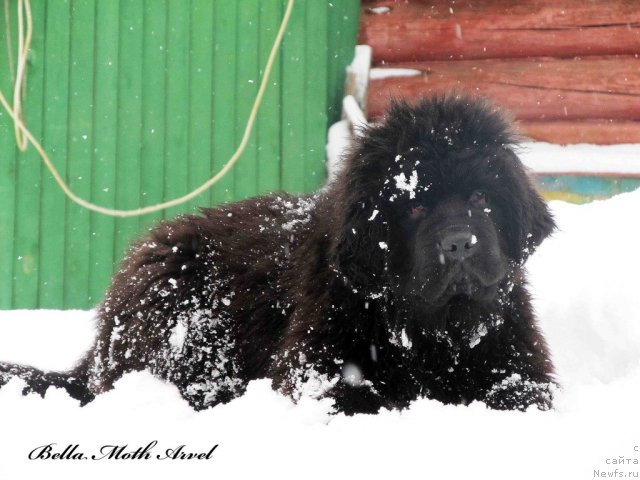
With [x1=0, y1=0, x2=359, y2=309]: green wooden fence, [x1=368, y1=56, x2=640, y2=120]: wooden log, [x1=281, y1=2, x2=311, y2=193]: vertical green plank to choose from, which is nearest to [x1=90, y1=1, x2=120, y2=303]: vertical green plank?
[x1=0, y1=0, x2=359, y2=309]: green wooden fence

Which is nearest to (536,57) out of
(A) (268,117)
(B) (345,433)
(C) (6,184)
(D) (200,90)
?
(A) (268,117)

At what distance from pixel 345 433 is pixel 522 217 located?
1.29 m

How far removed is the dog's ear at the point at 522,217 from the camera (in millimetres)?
3008

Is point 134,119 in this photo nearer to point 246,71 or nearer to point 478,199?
point 246,71

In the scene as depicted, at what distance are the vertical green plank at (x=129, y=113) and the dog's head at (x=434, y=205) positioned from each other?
331 cm

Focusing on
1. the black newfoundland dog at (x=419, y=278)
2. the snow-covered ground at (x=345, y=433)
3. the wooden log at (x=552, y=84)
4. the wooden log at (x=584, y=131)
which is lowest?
the snow-covered ground at (x=345, y=433)

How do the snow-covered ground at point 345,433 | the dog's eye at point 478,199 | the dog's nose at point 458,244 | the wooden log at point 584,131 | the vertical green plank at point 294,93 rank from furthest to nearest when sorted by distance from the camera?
the vertical green plank at point 294,93
the wooden log at point 584,131
the dog's eye at point 478,199
the dog's nose at point 458,244
the snow-covered ground at point 345,433

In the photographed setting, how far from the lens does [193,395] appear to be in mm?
3408

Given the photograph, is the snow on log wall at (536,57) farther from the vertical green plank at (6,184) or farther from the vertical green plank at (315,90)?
the vertical green plank at (6,184)

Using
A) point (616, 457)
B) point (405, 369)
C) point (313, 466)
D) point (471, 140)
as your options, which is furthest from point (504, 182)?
point (313, 466)

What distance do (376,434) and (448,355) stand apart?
0.89 meters

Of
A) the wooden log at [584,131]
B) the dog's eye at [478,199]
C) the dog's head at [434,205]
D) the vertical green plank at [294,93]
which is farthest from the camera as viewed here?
the vertical green plank at [294,93]

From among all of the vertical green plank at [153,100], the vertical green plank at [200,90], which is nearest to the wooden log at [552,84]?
the vertical green plank at [200,90]

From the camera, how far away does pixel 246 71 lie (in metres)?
6.07
